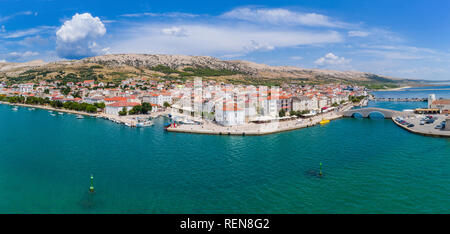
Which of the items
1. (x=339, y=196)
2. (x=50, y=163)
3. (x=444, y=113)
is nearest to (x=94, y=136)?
(x=50, y=163)

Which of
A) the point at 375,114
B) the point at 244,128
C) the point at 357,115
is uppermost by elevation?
the point at 375,114

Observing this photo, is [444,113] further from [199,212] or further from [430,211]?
[199,212]

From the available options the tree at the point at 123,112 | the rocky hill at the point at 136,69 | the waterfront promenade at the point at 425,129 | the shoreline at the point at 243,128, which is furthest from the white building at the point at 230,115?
the rocky hill at the point at 136,69

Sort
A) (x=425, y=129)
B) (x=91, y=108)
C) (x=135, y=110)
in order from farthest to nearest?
1. (x=91, y=108)
2. (x=135, y=110)
3. (x=425, y=129)

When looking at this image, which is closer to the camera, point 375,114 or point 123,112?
point 375,114

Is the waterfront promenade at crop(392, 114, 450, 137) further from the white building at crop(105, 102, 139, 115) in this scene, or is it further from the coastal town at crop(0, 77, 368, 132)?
the white building at crop(105, 102, 139, 115)

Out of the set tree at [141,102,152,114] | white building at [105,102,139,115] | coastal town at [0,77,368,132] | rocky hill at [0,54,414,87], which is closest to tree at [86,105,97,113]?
coastal town at [0,77,368,132]

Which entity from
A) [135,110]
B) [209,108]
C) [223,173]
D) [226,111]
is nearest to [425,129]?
[226,111]

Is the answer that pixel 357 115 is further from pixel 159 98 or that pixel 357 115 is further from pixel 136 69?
pixel 136 69

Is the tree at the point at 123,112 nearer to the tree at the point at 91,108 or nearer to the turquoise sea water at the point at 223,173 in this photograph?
the tree at the point at 91,108
